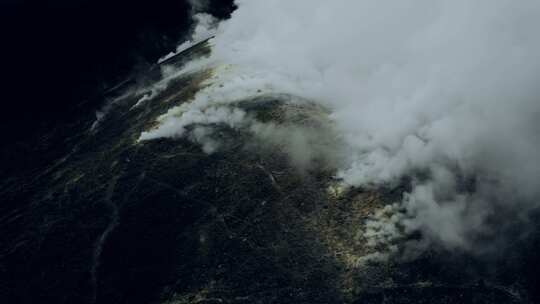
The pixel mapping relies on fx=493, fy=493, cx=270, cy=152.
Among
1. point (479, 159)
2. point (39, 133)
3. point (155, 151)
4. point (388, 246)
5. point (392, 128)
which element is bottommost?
point (388, 246)

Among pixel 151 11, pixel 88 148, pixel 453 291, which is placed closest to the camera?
pixel 453 291

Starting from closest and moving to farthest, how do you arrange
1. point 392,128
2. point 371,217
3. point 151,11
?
point 371,217, point 392,128, point 151,11

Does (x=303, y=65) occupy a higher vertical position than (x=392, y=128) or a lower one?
higher

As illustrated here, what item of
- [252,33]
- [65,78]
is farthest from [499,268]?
[65,78]

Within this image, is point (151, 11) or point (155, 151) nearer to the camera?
point (155, 151)

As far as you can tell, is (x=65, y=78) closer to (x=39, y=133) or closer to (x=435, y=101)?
(x=39, y=133)

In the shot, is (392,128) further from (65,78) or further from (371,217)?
(65,78)

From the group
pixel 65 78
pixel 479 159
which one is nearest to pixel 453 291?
pixel 479 159
